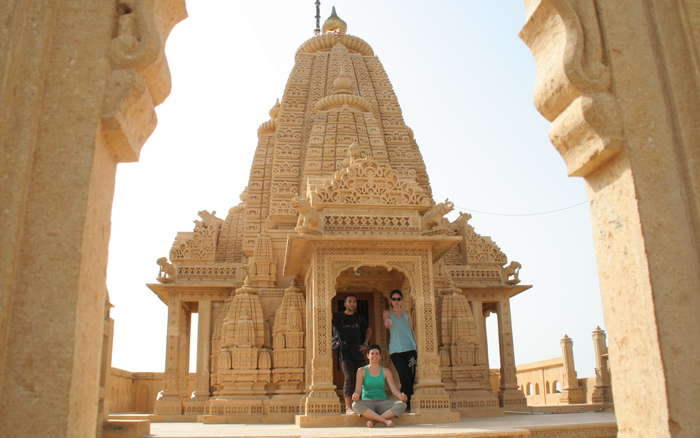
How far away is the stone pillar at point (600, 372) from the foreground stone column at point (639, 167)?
1543cm

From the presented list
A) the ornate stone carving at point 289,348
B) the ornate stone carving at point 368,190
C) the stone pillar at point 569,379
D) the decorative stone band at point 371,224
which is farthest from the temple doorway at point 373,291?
the stone pillar at point 569,379

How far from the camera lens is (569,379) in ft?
69.4

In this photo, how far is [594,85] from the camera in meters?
4.25

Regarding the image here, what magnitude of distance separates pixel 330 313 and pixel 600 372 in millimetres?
11180

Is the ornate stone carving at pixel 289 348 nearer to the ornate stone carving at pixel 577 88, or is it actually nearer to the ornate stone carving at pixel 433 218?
the ornate stone carving at pixel 433 218

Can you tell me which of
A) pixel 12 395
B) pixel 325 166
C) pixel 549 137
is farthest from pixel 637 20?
pixel 325 166

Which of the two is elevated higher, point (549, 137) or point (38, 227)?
point (549, 137)

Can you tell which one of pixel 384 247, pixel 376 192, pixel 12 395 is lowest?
pixel 12 395

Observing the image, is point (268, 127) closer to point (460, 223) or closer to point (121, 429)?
point (460, 223)

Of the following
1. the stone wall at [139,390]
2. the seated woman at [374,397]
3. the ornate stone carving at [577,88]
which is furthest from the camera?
the stone wall at [139,390]

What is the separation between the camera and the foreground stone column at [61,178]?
350 centimetres

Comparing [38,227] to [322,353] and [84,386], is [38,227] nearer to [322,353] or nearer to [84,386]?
[84,386]

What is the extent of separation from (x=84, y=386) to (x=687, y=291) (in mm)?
3773

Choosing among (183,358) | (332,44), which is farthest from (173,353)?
(332,44)
